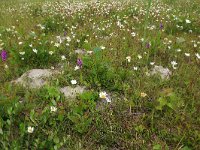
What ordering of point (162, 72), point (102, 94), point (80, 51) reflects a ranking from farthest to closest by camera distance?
point (80, 51)
point (162, 72)
point (102, 94)

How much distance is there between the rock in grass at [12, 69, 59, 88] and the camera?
5.24 metres

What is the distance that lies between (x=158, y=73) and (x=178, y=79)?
435 millimetres

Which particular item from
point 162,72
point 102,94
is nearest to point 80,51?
point 162,72

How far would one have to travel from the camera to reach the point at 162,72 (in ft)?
18.6

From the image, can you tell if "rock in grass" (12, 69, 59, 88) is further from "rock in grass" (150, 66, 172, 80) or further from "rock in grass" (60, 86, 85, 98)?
"rock in grass" (150, 66, 172, 80)

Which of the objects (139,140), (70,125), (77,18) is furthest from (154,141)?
(77,18)

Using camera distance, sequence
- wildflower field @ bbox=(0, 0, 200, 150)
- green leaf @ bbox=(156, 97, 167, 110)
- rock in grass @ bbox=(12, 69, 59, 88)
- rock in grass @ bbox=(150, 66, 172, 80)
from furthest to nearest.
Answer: rock in grass @ bbox=(150, 66, 172, 80) → rock in grass @ bbox=(12, 69, 59, 88) → green leaf @ bbox=(156, 97, 167, 110) → wildflower field @ bbox=(0, 0, 200, 150)

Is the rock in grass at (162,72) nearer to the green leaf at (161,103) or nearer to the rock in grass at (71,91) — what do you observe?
the green leaf at (161,103)

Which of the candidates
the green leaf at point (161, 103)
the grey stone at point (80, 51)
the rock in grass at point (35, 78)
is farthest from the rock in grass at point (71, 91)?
the grey stone at point (80, 51)

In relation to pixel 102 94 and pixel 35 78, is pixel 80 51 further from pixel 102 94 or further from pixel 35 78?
pixel 102 94

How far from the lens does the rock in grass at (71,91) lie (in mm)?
4858

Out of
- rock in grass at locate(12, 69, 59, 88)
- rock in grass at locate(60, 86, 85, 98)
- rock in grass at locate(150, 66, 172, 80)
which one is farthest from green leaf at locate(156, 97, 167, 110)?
rock in grass at locate(12, 69, 59, 88)

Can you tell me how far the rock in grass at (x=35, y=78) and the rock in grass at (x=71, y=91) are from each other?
51cm

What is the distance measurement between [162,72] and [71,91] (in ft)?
6.89
